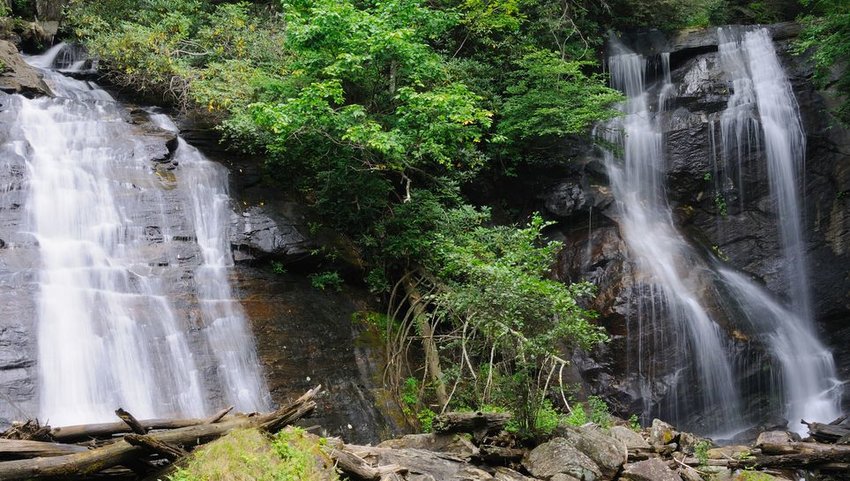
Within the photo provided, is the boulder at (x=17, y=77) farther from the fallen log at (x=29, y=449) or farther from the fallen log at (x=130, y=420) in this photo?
the fallen log at (x=130, y=420)

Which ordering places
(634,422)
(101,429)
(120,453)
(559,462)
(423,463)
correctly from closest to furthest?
(120,453)
(101,429)
(423,463)
(559,462)
(634,422)

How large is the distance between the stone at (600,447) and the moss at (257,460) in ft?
11.3

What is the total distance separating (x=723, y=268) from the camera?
1411 centimetres

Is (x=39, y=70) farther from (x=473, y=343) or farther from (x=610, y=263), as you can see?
(x=610, y=263)

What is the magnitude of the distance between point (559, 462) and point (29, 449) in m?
4.98

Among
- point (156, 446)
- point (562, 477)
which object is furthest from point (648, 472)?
point (156, 446)

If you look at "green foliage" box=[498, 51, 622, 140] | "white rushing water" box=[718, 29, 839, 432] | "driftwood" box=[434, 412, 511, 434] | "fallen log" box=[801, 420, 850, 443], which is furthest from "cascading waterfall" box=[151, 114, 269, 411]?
"white rushing water" box=[718, 29, 839, 432]

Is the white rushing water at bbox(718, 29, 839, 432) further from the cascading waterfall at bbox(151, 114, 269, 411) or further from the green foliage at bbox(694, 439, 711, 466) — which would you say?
the cascading waterfall at bbox(151, 114, 269, 411)

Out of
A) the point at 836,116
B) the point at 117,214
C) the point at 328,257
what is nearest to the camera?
the point at 117,214

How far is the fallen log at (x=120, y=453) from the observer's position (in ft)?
12.7

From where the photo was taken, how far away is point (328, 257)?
10727mm

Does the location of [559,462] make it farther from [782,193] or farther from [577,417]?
[782,193]

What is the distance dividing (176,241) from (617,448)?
7407mm

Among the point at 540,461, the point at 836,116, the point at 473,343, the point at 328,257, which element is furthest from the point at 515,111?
the point at 540,461
